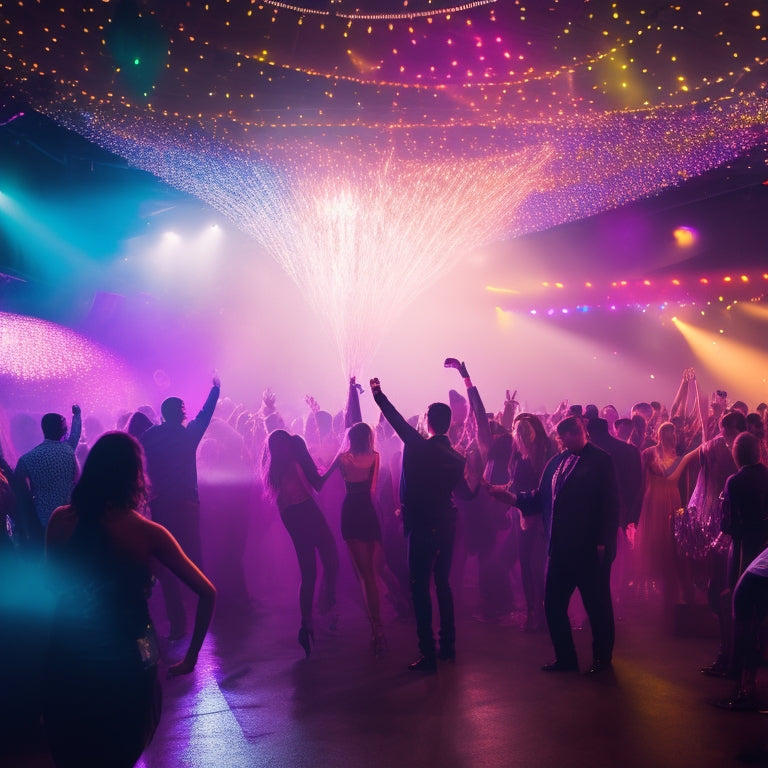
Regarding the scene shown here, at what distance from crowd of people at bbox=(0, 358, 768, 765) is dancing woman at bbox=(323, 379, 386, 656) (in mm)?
16

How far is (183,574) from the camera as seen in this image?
10.3 ft

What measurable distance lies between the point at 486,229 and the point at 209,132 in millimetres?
6879

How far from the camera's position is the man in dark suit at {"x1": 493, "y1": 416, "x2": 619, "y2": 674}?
6.11 m

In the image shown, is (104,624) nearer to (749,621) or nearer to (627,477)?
(749,621)

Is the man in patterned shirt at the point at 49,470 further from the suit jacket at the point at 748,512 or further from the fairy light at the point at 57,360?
the fairy light at the point at 57,360

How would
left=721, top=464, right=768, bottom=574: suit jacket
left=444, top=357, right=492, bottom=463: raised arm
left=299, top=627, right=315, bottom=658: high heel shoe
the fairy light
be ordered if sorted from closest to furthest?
left=721, top=464, right=768, bottom=574: suit jacket → left=299, top=627, right=315, bottom=658: high heel shoe → left=444, top=357, right=492, bottom=463: raised arm → the fairy light

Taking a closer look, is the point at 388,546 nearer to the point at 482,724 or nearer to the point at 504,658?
the point at 504,658

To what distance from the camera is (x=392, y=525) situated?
8.70m

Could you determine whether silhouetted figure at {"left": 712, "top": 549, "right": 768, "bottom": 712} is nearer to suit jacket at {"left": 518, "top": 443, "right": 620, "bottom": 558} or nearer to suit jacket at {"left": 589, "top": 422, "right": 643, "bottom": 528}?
suit jacket at {"left": 518, "top": 443, "right": 620, "bottom": 558}

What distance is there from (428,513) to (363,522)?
0.75 m

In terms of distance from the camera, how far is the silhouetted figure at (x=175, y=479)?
742 cm

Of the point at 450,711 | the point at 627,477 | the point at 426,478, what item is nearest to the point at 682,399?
the point at 627,477

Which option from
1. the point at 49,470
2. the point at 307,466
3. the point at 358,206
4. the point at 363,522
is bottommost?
the point at 363,522

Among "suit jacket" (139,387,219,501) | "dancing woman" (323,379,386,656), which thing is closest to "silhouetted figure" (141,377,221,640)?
"suit jacket" (139,387,219,501)
